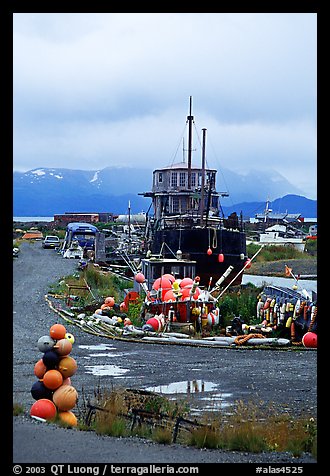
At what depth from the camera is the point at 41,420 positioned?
605cm

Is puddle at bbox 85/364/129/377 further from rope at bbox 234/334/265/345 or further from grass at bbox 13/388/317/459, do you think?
rope at bbox 234/334/265/345

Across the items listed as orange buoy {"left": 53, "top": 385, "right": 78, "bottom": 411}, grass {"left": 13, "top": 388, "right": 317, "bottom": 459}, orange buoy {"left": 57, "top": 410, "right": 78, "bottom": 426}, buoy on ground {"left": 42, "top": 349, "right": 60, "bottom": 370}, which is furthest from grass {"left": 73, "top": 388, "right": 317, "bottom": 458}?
buoy on ground {"left": 42, "top": 349, "right": 60, "bottom": 370}

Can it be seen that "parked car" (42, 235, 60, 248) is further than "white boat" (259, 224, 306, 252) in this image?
No

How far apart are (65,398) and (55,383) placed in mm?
173

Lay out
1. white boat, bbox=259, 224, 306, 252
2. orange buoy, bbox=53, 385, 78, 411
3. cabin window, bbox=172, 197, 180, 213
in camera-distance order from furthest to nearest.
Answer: cabin window, bbox=172, 197, 180, 213
white boat, bbox=259, 224, 306, 252
orange buoy, bbox=53, 385, 78, 411

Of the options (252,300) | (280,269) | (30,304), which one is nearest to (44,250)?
(30,304)

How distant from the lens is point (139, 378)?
9.30m

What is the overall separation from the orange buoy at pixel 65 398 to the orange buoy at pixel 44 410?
7 cm

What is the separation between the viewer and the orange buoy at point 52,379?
247 inches

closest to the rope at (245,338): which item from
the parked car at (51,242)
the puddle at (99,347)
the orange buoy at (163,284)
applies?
the orange buoy at (163,284)

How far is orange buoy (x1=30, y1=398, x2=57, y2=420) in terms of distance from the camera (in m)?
6.13

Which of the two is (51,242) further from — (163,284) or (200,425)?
(200,425)

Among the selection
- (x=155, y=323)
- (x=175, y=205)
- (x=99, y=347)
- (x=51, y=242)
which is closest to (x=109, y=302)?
(x=155, y=323)

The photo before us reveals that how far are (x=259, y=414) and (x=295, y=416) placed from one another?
0.44 metres
